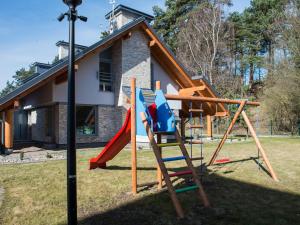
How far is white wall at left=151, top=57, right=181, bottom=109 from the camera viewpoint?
1900 cm

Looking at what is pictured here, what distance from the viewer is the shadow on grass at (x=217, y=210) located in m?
4.27

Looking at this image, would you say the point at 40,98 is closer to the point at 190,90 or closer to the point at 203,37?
the point at 190,90

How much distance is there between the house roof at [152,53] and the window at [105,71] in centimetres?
182

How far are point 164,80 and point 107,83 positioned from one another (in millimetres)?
4380

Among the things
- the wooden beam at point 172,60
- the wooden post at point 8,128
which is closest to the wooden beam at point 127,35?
the wooden beam at point 172,60

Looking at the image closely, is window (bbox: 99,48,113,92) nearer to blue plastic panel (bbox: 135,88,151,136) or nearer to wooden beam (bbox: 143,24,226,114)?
wooden beam (bbox: 143,24,226,114)

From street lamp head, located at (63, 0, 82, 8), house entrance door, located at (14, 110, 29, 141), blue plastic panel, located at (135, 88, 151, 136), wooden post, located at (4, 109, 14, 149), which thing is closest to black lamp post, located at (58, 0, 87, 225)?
street lamp head, located at (63, 0, 82, 8)

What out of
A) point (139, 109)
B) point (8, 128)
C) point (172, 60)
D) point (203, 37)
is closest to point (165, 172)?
point (139, 109)

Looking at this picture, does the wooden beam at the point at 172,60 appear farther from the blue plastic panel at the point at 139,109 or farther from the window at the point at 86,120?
the blue plastic panel at the point at 139,109

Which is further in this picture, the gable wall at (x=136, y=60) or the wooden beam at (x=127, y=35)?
the gable wall at (x=136, y=60)

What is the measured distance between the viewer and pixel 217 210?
15.6 feet

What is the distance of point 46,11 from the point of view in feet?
17.8

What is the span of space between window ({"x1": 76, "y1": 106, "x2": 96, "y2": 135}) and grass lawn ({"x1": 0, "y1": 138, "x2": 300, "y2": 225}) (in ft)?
25.3

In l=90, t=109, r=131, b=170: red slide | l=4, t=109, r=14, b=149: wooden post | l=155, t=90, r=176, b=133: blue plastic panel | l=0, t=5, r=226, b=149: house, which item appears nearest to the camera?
l=155, t=90, r=176, b=133: blue plastic panel
